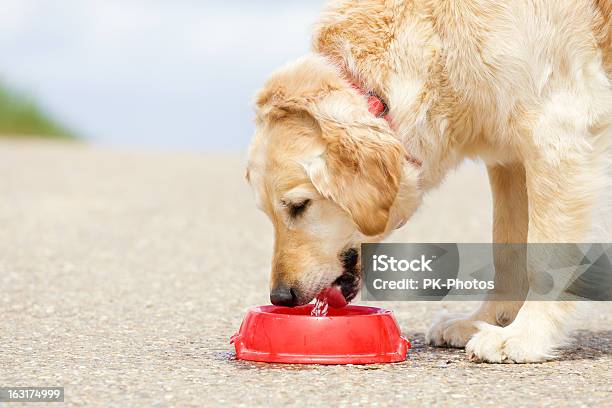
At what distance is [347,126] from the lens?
13.0 feet

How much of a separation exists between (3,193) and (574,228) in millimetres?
7376

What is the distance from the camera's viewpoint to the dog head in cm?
394

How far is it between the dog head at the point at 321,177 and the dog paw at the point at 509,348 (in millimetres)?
566

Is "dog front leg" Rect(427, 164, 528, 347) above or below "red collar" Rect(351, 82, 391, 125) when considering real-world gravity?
below

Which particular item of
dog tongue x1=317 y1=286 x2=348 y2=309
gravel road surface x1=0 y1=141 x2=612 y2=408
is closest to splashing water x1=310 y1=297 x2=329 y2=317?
dog tongue x1=317 y1=286 x2=348 y2=309

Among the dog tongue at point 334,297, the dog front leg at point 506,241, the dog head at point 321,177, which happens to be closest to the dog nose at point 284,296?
the dog head at point 321,177

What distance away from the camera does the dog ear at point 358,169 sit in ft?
12.9

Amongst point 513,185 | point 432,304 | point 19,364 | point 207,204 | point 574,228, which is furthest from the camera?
point 207,204

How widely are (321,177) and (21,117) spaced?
14.2 m

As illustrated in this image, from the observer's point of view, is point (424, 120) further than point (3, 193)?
No

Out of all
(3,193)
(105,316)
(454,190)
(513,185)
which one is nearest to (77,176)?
(3,193)

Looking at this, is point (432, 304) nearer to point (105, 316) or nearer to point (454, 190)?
point (105, 316)

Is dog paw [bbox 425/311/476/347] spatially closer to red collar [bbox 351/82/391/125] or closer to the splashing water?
the splashing water

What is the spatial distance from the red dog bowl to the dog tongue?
16 centimetres
